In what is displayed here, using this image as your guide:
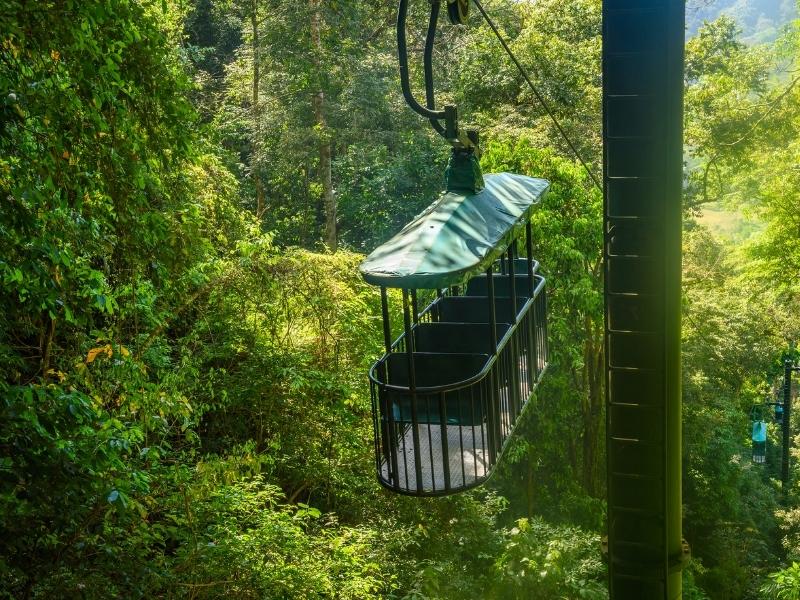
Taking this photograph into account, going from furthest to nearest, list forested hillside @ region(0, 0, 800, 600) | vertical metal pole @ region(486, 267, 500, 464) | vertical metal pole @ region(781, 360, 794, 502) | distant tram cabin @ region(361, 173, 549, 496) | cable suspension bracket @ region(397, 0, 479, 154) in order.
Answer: vertical metal pole @ region(781, 360, 794, 502) < vertical metal pole @ region(486, 267, 500, 464) < forested hillside @ region(0, 0, 800, 600) < distant tram cabin @ region(361, 173, 549, 496) < cable suspension bracket @ region(397, 0, 479, 154)

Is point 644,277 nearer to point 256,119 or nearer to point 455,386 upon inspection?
point 455,386

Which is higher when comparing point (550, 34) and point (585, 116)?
point (550, 34)

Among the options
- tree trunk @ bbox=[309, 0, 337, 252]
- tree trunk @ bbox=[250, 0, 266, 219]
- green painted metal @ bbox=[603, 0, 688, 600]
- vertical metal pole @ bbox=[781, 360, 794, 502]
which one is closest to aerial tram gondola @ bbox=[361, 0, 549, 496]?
green painted metal @ bbox=[603, 0, 688, 600]

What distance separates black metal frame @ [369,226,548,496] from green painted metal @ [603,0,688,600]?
1457mm

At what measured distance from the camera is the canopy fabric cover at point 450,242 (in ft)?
14.2

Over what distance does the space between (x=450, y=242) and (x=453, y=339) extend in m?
1.77

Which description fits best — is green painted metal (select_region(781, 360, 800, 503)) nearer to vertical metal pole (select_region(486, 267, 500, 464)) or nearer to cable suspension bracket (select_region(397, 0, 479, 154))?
vertical metal pole (select_region(486, 267, 500, 464))

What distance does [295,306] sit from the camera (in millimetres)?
10266

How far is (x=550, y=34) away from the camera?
53.3 feet

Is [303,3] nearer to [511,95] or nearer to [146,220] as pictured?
[511,95]

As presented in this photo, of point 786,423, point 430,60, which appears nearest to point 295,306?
point 430,60

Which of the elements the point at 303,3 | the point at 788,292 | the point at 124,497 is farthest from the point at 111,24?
the point at 788,292

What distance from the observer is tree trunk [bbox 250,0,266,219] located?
18.9 metres

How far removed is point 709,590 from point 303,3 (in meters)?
14.0
